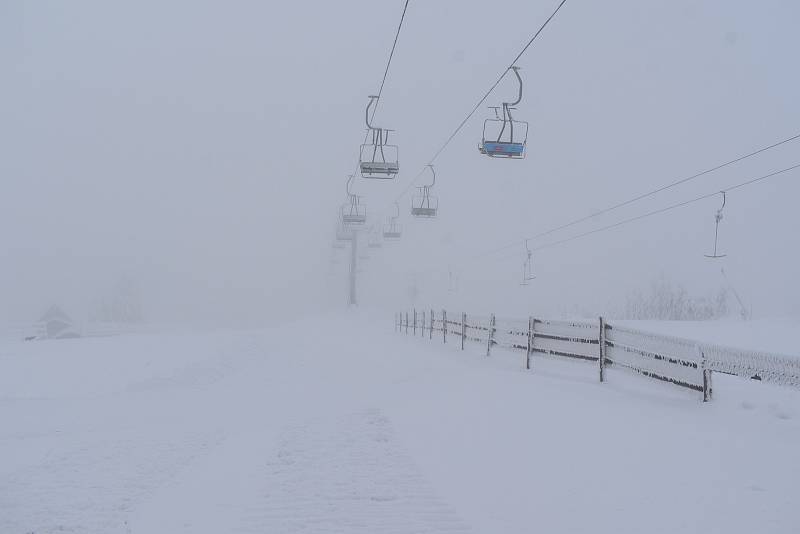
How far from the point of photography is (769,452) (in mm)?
5691

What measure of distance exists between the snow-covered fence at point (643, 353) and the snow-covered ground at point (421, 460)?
387 mm

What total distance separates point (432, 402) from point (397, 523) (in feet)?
18.1

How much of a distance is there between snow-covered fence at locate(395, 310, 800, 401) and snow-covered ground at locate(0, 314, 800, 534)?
0.39m

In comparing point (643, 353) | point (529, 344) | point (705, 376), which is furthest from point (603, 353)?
point (529, 344)

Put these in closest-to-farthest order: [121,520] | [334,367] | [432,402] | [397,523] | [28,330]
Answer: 1. [397,523]
2. [121,520]
3. [432,402]
4. [334,367]
5. [28,330]

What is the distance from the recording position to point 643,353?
9.62 metres

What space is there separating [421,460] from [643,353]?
15.6 ft

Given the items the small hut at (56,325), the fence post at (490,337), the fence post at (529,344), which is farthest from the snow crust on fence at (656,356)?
the small hut at (56,325)

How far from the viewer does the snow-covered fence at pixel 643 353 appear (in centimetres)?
674

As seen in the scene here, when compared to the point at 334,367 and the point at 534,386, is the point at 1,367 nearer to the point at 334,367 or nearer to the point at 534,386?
the point at 334,367

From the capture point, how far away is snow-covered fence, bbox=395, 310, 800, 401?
6742mm

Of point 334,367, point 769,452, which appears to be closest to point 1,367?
point 334,367

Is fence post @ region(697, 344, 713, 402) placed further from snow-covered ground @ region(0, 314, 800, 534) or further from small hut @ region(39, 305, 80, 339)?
small hut @ region(39, 305, 80, 339)

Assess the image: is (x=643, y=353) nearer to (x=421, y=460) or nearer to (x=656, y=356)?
(x=656, y=356)
